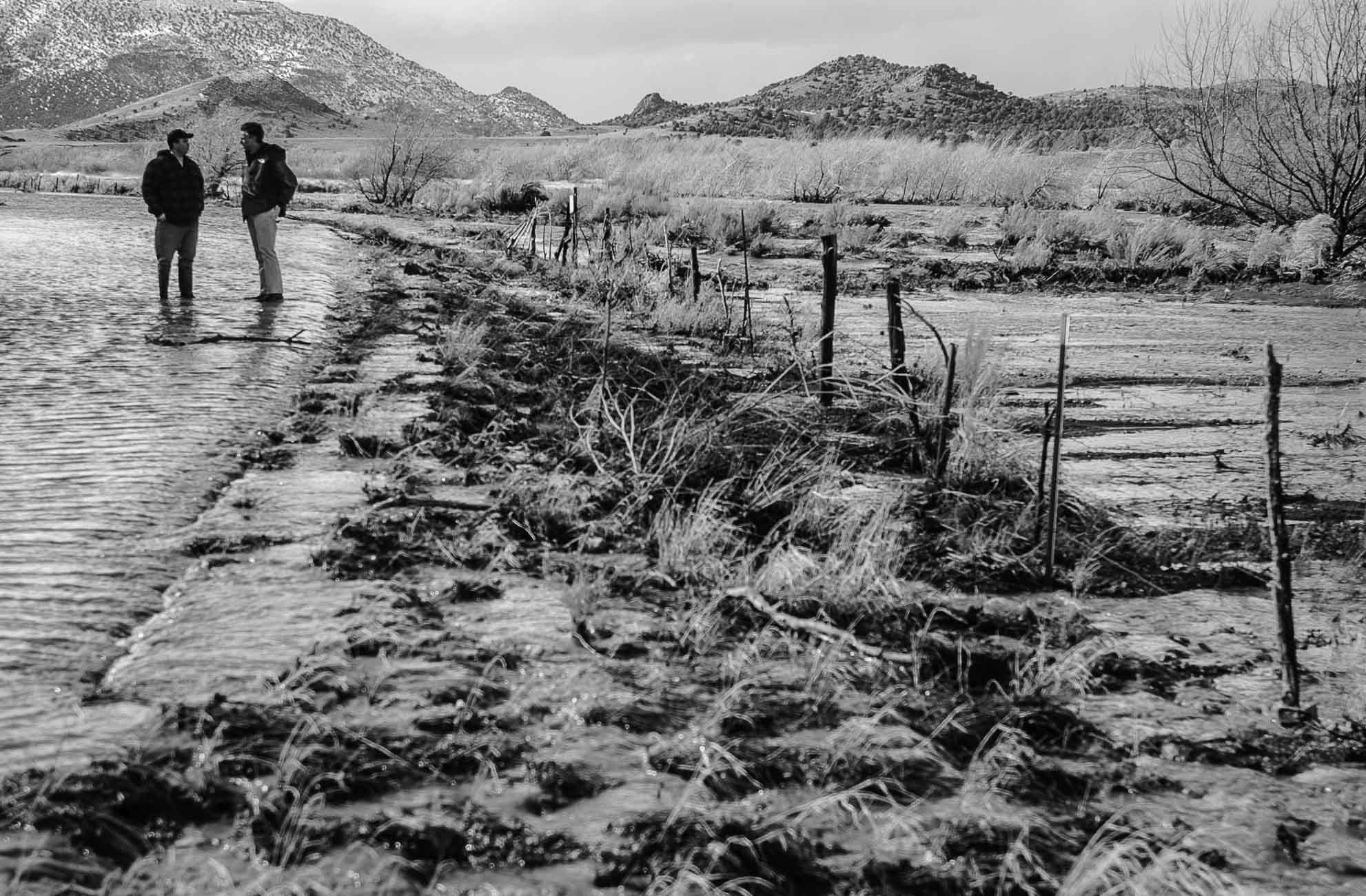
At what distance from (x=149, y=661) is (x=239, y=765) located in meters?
0.80

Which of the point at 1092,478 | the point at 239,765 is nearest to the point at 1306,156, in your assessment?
the point at 1092,478

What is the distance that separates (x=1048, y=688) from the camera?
4.41 meters

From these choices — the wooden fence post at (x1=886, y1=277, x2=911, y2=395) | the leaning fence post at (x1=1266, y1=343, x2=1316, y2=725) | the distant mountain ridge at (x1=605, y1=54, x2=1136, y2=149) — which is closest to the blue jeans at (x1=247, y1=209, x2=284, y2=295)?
the wooden fence post at (x1=886, y1=277, x2=911, y2=395)

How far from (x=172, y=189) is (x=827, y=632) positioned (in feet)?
28.8

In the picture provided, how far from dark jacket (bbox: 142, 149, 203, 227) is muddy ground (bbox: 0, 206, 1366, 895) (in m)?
A: 5.09

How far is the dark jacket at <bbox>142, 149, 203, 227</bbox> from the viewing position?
36.9 ft

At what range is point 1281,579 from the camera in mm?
4395

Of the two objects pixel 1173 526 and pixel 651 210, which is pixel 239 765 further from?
pixel 651 210

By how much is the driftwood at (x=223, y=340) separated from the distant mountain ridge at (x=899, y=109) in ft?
133

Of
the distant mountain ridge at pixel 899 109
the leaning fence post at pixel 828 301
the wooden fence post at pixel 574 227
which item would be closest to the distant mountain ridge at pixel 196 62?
the distant mountain ridge at pixel 899 109

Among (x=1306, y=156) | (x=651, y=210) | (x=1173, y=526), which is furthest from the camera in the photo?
(x=651, y=210)

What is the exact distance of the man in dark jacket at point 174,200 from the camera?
1124 cm

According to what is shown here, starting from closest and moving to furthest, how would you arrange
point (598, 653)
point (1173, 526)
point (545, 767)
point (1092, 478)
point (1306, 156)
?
point (545, 767) < point (598, 653) < point (1173, 526) < point (1092, 478) < point (1306, 156)

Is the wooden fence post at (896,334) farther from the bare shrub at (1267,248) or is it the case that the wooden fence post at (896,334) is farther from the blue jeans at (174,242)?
the bare shrub at (1267,248)
